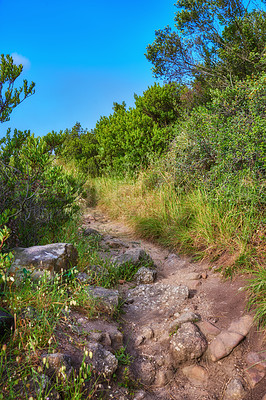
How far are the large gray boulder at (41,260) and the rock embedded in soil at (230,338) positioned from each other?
187 centimetres

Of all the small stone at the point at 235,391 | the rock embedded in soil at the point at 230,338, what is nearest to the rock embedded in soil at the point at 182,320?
the rock embedded in soil at the point at 230,338

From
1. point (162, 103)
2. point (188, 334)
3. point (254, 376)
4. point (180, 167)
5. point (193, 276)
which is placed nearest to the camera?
point (254, 376)

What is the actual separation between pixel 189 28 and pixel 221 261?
698cm

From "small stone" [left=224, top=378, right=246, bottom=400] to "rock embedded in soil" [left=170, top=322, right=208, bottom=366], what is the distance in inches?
15.9

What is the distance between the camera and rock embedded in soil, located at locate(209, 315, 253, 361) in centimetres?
324

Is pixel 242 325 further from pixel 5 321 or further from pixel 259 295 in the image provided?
pixel 5 321

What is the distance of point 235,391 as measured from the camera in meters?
2.88

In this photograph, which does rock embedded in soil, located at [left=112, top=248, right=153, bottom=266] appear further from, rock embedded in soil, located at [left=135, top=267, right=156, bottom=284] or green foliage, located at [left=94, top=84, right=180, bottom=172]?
green foliage, located at [left=94, top=84, right=180, bottom=172]

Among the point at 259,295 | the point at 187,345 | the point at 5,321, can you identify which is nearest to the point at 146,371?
the point at 187,345

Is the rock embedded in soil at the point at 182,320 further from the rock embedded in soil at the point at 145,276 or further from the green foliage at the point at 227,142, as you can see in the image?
the green foliage at the point at 227,142

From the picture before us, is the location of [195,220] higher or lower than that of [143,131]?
lower

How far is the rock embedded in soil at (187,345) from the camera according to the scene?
3.21m

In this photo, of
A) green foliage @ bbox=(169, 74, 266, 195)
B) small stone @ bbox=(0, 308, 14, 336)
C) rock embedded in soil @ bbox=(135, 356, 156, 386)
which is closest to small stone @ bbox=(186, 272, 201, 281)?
green foliage @ bbox=(169, 74, 266, 195)

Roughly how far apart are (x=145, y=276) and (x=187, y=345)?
1.57 meters
